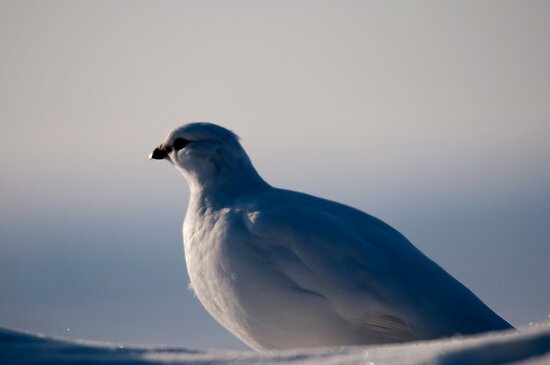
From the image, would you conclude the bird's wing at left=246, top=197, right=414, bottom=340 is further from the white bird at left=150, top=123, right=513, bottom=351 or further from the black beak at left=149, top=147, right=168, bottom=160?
the black beak at left=149, top=147, right=168, bottom=160

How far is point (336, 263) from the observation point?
4.89 metres

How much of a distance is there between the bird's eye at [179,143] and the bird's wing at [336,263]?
137 cm

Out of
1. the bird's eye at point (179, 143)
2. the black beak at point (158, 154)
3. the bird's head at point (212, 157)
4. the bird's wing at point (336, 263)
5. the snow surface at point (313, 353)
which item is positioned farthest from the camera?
the black beak at point (158, 154)

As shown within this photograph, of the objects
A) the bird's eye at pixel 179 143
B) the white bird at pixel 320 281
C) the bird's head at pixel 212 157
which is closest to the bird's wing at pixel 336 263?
the white bird at pixel 320 281

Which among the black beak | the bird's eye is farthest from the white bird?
the black beak

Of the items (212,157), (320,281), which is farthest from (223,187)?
(320,281)

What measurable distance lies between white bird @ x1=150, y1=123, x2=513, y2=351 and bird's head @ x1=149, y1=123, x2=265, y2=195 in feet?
2.01

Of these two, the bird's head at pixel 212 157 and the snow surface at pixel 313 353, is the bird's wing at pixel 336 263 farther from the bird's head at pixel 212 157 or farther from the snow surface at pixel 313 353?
the snow surface at pixel 313 353

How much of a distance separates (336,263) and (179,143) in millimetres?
1977

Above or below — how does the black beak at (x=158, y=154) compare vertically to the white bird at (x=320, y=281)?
above

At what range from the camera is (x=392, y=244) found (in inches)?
202

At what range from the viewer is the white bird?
4836 mm

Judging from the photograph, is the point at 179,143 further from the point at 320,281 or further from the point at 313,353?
the point at 313,353

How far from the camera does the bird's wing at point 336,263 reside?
4.82 meters
